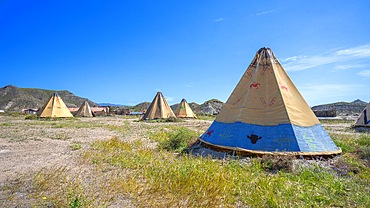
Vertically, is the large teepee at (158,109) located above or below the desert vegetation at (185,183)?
above

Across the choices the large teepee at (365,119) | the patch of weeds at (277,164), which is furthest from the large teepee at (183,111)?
the patch of weeds at (277,164)

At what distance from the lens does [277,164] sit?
190 inches

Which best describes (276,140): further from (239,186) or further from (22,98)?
(22,98)

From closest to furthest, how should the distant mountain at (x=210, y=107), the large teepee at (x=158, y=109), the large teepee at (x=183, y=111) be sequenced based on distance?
the large teepee at (x=158, y=109) < the large teepee at (x=183, y=111) < the distant mountain at (x=210, y=107)

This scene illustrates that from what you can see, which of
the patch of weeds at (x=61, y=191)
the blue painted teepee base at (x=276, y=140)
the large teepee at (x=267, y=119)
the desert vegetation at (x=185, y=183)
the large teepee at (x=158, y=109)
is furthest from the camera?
the large teepee at (x=158, y=109)

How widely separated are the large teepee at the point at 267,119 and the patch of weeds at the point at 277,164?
1.61 feet

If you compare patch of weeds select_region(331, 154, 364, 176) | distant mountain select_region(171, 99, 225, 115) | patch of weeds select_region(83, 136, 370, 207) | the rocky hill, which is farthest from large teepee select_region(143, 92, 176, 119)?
the rocky hill

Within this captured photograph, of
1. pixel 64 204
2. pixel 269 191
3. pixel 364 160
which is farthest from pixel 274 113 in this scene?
pixel 64 204

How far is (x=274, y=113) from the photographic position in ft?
20.9

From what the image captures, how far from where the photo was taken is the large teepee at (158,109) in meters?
23.7

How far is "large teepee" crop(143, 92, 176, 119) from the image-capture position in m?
23.7

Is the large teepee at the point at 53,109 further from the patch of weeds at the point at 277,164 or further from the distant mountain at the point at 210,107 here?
the distant mountain at the point at 210,107

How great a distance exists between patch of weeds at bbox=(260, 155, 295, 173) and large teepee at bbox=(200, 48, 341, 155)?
1.61 ft

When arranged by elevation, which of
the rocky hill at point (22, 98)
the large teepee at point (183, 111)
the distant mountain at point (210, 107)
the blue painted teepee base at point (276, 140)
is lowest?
the blue painted teepee base at point (276, 140)
